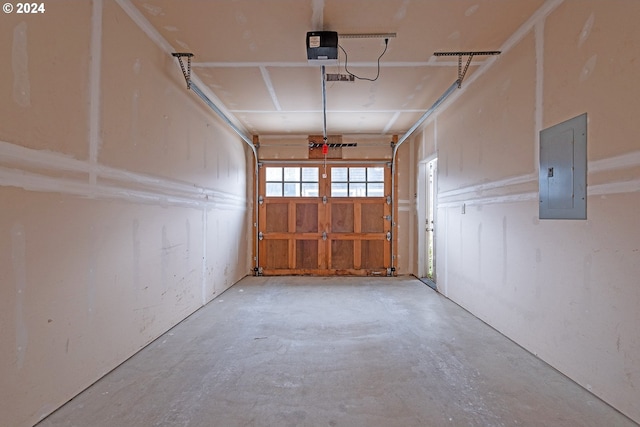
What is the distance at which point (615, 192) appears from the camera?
1729 millimetres

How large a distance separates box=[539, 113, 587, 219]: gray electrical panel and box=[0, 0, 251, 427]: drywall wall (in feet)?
9.63

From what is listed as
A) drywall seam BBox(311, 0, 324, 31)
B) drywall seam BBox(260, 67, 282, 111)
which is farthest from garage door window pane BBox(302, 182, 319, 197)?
drywall seam BBox(311, 0, 324, 31)

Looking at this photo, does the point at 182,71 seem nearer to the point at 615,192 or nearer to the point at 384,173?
the point at 615,192

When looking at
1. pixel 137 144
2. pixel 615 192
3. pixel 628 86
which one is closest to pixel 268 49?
pixel 137 144

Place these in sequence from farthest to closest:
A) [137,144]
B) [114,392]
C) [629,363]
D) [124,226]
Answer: [137,144], [124,226], [114,392], [629,363]

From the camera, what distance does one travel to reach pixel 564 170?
82.1 inches

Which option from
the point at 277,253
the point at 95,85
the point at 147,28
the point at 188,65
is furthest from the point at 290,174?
the point at 95,85

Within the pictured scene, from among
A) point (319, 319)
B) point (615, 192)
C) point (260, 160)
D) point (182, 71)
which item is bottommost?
point (319, 319)

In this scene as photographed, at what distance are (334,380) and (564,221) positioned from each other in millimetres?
1794

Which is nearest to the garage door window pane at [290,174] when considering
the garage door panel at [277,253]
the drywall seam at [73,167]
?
the garage door panel at [277,253]

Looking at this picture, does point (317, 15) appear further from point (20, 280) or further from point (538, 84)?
point (20, 280)

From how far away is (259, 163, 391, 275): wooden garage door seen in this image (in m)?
5.83

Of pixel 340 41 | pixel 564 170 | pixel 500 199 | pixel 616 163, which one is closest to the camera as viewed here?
pixel 616 163

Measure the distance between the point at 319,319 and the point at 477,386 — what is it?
5.31ft
